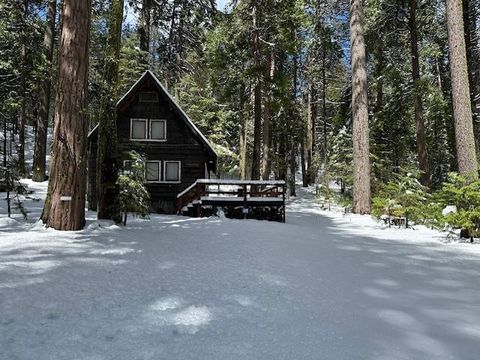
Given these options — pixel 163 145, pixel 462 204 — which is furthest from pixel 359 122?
pixel 163 145

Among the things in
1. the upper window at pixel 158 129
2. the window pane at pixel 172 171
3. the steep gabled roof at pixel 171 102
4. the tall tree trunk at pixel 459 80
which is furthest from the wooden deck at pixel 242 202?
the tall tree trunk at pixel 459 80

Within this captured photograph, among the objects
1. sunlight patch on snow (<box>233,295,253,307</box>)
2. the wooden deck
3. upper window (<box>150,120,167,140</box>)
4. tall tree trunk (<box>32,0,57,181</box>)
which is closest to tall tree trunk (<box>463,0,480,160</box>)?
the wooden deck

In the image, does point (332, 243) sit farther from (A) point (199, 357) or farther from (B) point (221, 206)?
(B) point (221, 206)

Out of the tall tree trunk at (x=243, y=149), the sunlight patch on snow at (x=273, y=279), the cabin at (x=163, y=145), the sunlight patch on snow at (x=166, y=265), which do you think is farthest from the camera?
the tall tree trunk at (x=243, y=149)

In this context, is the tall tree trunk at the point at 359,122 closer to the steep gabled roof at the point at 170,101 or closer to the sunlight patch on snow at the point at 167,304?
the steep gabled roof at the point at 170,101

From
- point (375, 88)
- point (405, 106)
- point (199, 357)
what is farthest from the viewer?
point (375, 88)

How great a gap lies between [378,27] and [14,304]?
20715mm

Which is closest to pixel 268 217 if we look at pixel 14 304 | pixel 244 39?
pixel 244 39

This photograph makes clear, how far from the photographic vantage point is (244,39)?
72.7 ft

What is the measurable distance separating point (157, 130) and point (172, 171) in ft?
7.97

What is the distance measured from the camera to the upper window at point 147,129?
21062 mm

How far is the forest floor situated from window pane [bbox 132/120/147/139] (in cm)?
1385

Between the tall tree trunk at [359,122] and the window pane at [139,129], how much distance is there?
11.5 metres

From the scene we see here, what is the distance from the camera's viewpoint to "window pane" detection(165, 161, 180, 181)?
21.2 m
